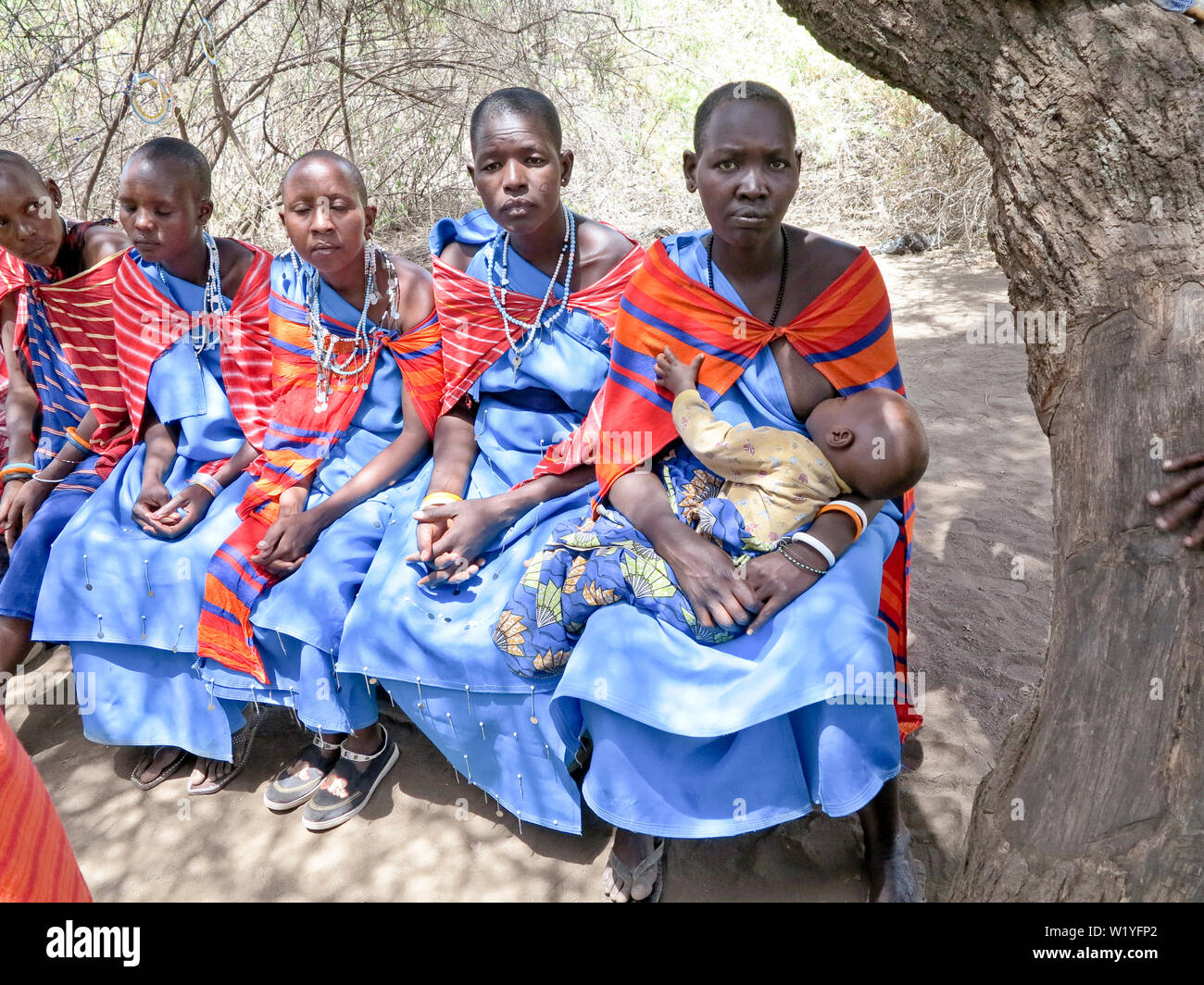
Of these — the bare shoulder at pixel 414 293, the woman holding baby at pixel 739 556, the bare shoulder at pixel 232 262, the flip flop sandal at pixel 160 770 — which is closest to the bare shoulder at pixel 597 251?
the woman holding baby at pixel 739 556

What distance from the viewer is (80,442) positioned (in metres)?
3.47

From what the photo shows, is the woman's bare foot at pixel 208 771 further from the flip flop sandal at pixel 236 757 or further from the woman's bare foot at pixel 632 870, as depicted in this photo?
the woman's bare foot at pixel 632 870

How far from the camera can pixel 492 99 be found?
2.73m

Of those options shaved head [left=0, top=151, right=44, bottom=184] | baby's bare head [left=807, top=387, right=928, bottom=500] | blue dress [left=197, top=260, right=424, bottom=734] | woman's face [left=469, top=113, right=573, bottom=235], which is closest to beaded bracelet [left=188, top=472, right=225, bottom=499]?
blue dress [left=197, top=260, right=424, bottom=734]

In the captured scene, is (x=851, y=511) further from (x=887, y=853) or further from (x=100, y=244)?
(x=100, y=244)

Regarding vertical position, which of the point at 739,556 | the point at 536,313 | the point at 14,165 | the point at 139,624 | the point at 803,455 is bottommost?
the point at 139,624

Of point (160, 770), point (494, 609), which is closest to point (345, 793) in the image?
point (160, 770)

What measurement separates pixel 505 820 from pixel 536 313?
151cm

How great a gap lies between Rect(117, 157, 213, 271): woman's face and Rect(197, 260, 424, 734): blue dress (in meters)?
0.56

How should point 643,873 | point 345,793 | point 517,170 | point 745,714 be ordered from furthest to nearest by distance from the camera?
1. point 345,793
2. point 517,170
3. point 643,873
4. point 745,714

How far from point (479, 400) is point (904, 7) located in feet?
5.27

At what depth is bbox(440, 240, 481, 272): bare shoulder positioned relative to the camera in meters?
2.96

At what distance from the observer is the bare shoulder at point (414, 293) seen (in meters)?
3.08
